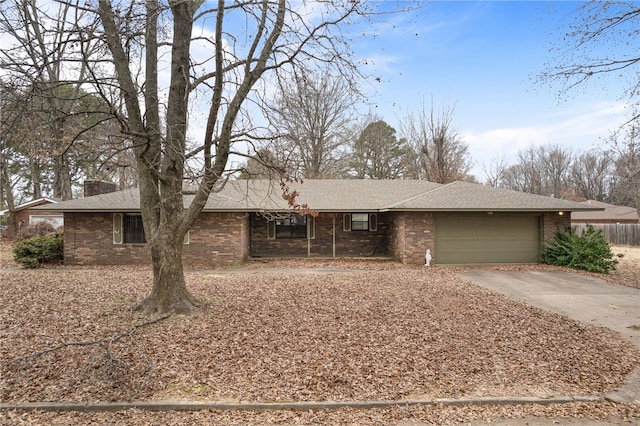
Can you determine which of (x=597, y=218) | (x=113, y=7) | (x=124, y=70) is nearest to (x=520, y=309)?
(x=124, y=70)

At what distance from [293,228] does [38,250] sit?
363 inches

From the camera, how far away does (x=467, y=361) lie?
15.7ft

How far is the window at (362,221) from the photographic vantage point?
1598 cm

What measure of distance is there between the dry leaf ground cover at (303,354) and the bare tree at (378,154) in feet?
71.1

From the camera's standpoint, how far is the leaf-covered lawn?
409 centimetres

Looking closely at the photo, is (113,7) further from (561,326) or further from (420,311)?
(561,326)

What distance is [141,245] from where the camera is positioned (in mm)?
13438

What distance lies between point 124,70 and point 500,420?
7185mm

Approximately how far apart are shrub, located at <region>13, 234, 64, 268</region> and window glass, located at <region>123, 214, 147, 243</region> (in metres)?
2.46

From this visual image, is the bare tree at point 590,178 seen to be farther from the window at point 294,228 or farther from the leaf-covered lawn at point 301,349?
the leaf-covered lawn at point 301,349

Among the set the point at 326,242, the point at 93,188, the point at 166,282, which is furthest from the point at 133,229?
the point at 166,282

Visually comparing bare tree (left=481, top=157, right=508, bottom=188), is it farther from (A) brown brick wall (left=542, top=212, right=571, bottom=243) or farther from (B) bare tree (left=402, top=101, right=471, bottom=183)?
(A) brown brick wall (left=542, top=212, right=571, bottom=243)

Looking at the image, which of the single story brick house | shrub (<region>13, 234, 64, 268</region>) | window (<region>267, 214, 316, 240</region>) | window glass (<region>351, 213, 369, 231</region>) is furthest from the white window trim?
window glass (<region>351, 213, 369, 231</region>)

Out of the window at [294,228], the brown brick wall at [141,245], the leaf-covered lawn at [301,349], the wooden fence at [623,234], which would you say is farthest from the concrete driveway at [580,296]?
the wooden fence at [623,234]
